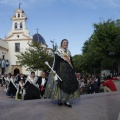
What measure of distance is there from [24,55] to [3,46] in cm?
1632

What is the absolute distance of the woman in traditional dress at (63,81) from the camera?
24.2 feet

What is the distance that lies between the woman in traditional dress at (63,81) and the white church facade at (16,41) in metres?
50.2

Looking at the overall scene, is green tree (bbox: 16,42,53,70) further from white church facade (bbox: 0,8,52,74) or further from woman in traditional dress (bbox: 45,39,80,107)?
woman in traditional dress (bbox: 45,39,80,107)

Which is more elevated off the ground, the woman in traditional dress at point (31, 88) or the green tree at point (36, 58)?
the green tree at point (36, 58)

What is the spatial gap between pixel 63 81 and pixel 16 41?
51797 millimetres

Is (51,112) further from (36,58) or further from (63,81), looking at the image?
(36,58)

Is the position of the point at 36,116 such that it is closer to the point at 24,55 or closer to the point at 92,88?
the point at 92,88

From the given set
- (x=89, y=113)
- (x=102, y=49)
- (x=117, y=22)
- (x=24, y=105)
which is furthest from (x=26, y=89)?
(x=117, y=22)

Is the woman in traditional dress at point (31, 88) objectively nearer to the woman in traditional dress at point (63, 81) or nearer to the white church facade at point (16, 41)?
the woman in traditional dress at point (63, 81)

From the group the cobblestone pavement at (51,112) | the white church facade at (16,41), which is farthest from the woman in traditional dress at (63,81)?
the white church facade at (16,41)

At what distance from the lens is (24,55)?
41375mm

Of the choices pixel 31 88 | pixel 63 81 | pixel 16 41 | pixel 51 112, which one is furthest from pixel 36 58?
pixel 51 112

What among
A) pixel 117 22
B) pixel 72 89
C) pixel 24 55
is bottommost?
pixel 72 89

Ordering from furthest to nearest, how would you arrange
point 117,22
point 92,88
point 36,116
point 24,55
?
point 24,55 < point 117,22 < point 92,88 < point 36,116
